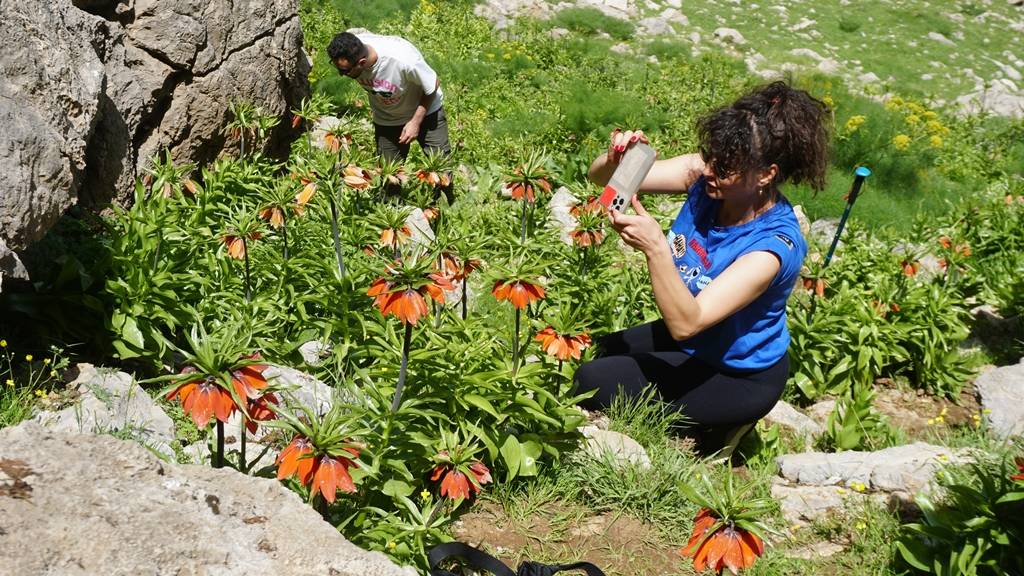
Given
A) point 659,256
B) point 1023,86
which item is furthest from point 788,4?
point 659,256

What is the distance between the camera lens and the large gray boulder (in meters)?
1.58

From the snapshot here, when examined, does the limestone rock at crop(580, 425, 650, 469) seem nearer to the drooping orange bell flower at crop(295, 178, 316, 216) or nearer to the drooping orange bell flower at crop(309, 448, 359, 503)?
the drooping orange bell flower at crop(309, 448, 359, 503)

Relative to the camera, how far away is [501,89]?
9.15 metres

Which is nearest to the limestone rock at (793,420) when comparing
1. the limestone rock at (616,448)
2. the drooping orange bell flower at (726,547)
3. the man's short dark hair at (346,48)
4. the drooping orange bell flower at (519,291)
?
the limestone rock at (616,448)

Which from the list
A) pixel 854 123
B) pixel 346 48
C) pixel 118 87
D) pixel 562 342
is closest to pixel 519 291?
pixel 562 342

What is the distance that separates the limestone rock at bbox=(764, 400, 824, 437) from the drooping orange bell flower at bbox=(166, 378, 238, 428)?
3128 mm

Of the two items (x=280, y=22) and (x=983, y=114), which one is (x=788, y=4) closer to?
(x=983, y=114)

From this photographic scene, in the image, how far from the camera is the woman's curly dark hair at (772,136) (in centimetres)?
325

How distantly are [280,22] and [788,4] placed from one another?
11113 millimetres

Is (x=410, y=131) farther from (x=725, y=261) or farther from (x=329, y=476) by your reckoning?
Result: (x=329, y=476)

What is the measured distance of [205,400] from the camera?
6.48ft

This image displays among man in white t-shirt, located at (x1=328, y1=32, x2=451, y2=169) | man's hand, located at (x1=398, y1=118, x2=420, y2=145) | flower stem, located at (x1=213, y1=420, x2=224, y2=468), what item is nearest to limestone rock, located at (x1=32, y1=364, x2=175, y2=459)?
flower stem, located at (x1=213, y1=420, x2=224, y2=468)

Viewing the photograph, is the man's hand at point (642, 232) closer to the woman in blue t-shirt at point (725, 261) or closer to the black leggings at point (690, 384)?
the woman in blue t-shirt at point (725, 261)

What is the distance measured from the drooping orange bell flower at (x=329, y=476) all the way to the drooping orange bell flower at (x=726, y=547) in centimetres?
83
